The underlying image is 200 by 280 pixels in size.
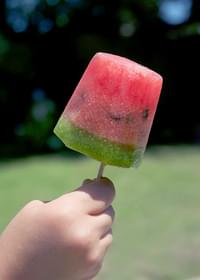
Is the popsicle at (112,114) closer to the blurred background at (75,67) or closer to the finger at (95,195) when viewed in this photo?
the finger at (95,195)

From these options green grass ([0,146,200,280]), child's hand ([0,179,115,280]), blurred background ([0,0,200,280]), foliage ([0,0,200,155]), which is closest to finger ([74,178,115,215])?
Answer: child's hand ([0,179,115,280])

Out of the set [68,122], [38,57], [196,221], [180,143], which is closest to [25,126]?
[38,57]

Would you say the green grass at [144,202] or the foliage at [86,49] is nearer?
the green grass at [144,202]

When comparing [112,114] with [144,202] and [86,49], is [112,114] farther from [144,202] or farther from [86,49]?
[86,49]

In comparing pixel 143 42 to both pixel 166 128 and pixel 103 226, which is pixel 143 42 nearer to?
pixel 166 128

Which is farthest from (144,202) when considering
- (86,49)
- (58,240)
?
(86,49)

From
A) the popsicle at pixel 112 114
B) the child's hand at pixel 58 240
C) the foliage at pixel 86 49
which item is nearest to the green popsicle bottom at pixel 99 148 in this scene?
the popsicle at pixel 112 114

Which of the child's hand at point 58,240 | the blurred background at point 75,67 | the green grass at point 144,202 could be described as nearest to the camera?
the child's hand at point 58,240
